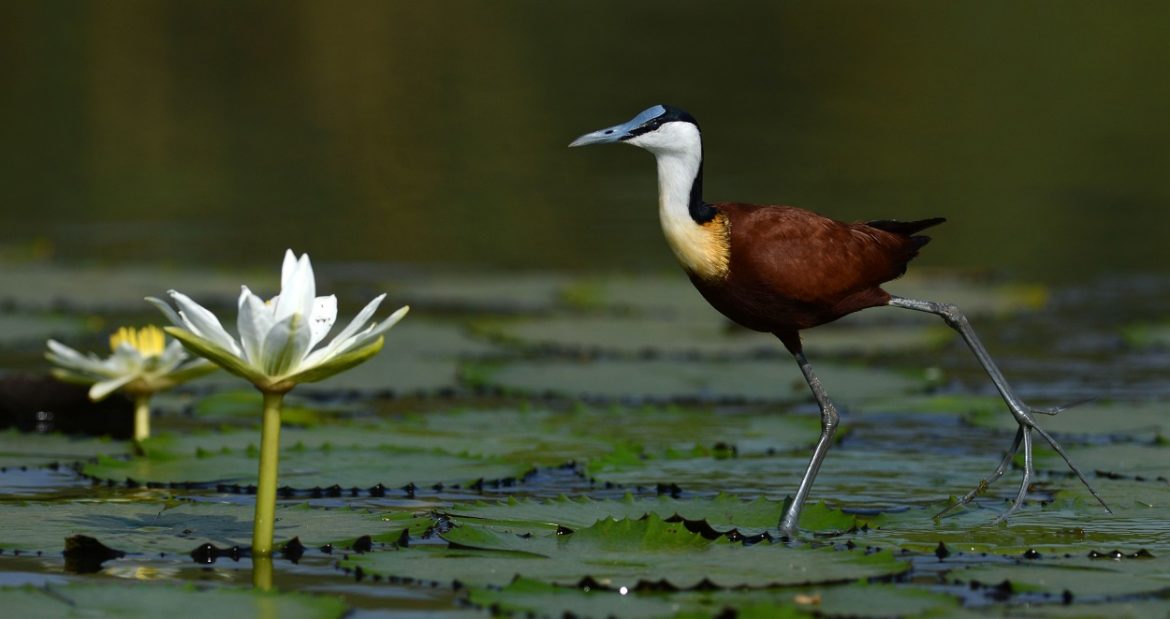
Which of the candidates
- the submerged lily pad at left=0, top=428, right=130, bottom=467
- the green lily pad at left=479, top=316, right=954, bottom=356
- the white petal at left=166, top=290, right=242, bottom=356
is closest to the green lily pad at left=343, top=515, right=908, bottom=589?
the white petal at left=166, top=290, right=242, bottom=356

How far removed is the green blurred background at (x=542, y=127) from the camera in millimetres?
14852

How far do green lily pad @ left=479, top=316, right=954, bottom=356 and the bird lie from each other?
4.06 m

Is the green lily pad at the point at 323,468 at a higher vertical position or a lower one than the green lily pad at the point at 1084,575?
higher

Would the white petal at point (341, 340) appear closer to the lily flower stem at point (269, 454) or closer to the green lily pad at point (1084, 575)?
the lily flower stem at point (269, 454)

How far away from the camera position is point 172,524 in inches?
203

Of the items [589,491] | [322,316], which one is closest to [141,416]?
[589,491]

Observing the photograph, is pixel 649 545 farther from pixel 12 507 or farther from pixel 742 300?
pixel 12 507

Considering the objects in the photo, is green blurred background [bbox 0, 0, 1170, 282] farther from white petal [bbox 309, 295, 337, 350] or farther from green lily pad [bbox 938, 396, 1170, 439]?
white petal [bbox 309, 295, 337, 350]

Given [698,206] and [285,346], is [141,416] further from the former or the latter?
[698,206]

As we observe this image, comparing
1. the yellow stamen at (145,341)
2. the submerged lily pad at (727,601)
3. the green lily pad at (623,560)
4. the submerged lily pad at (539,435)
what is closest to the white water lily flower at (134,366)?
the yellow stamen at (145,341)

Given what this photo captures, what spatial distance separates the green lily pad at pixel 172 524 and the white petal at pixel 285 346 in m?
0.67

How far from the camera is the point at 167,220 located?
15.8 m

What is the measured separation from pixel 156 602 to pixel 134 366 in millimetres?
2435

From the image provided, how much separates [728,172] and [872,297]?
12426 millimetres
